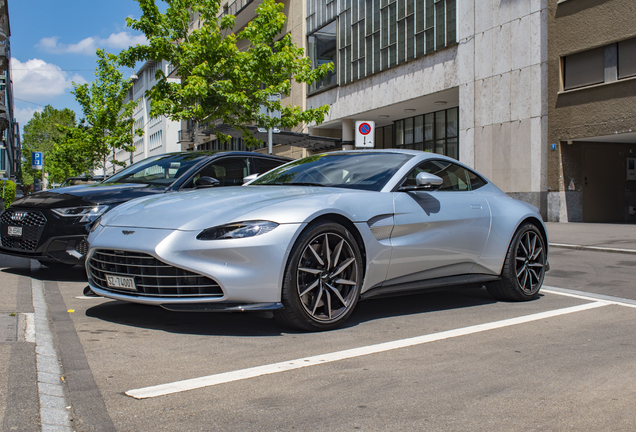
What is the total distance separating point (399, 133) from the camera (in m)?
33.3

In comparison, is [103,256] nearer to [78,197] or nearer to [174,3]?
[78,197]

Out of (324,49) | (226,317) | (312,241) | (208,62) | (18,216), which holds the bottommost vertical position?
(226,317)

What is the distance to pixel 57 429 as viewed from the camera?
255cm

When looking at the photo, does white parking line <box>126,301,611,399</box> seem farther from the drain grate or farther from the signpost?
the signpost

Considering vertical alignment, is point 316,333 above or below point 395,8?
below

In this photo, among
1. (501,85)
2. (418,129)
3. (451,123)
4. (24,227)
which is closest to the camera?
(24,227)

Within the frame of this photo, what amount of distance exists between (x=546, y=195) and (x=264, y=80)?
32.7 feet

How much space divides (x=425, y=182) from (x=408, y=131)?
27890 mm

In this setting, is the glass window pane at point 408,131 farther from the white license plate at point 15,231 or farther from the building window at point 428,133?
the white license plate at point 15,231

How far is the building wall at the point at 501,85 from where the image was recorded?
2142 centimetres

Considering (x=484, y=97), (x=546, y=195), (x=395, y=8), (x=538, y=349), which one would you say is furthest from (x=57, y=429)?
(x=395, y=8)

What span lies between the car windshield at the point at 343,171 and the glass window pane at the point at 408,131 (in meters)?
26.8

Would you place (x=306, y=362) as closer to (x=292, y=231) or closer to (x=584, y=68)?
(x=292, y=231)

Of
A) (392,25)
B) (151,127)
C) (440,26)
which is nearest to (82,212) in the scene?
(440,26)
